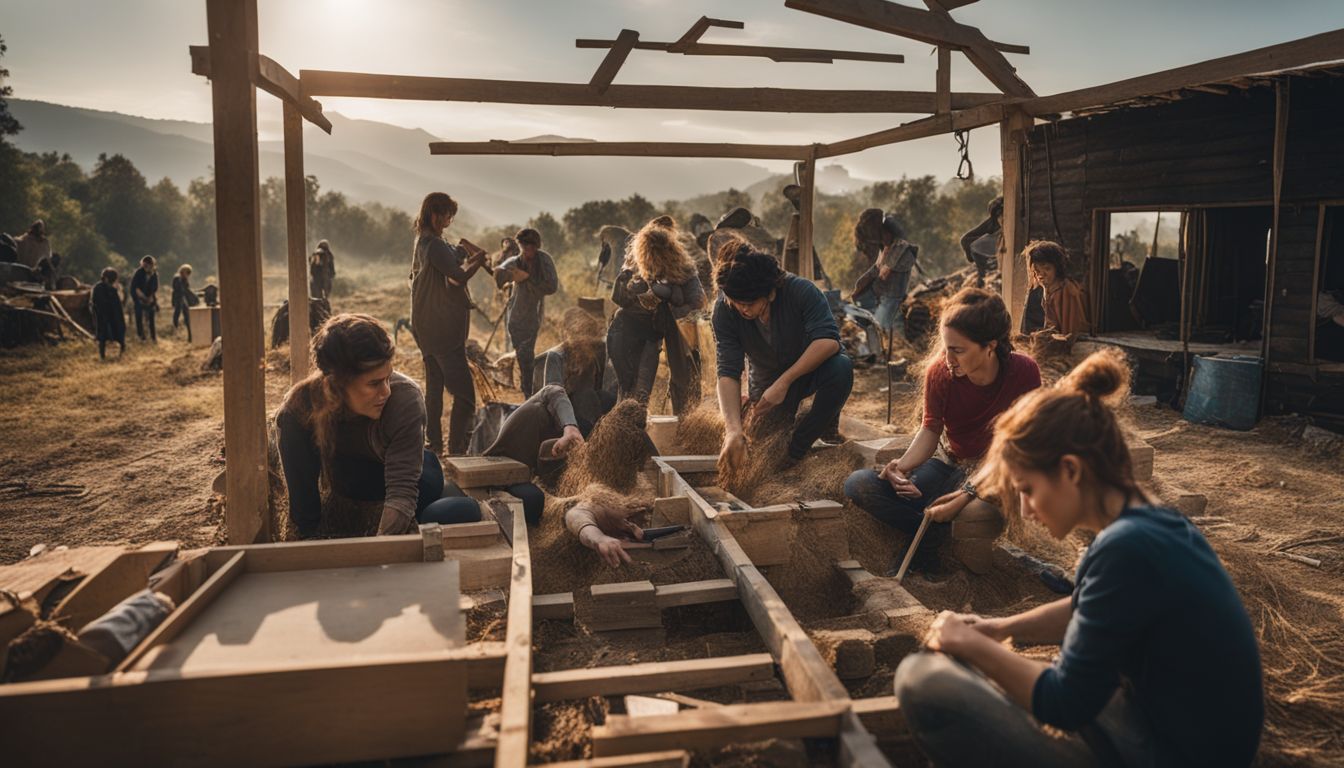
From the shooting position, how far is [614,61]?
531cm

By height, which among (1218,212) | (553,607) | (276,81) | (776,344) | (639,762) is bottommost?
(553,607)

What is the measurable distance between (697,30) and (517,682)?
4871 millimetres

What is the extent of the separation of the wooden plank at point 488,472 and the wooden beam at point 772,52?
2.73 metres

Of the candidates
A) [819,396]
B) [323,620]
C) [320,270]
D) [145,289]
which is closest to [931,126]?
[819,396]

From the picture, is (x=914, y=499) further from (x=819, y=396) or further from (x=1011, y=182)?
(x=1011, y=182)

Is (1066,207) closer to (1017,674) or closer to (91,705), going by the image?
(1017,674)

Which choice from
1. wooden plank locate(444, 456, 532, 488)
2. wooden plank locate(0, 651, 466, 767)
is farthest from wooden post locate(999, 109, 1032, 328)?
wooden plank locate(0, 651, 466, 767)

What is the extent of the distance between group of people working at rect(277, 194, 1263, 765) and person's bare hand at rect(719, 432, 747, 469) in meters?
0.01

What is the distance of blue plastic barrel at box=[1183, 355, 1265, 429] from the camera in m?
7.70

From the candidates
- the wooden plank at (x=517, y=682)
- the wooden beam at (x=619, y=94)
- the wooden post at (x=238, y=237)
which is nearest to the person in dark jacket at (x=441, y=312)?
the wooden beam at (x=619, y=94)

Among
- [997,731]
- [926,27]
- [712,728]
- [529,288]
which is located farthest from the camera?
[529,288]

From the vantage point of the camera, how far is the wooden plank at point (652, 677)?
2.46 metres

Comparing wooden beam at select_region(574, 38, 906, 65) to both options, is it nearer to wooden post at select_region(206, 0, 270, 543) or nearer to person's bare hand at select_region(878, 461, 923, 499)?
wooden post at select_region(206, 0, 270, 543)

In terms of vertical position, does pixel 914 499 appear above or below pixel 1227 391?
below
